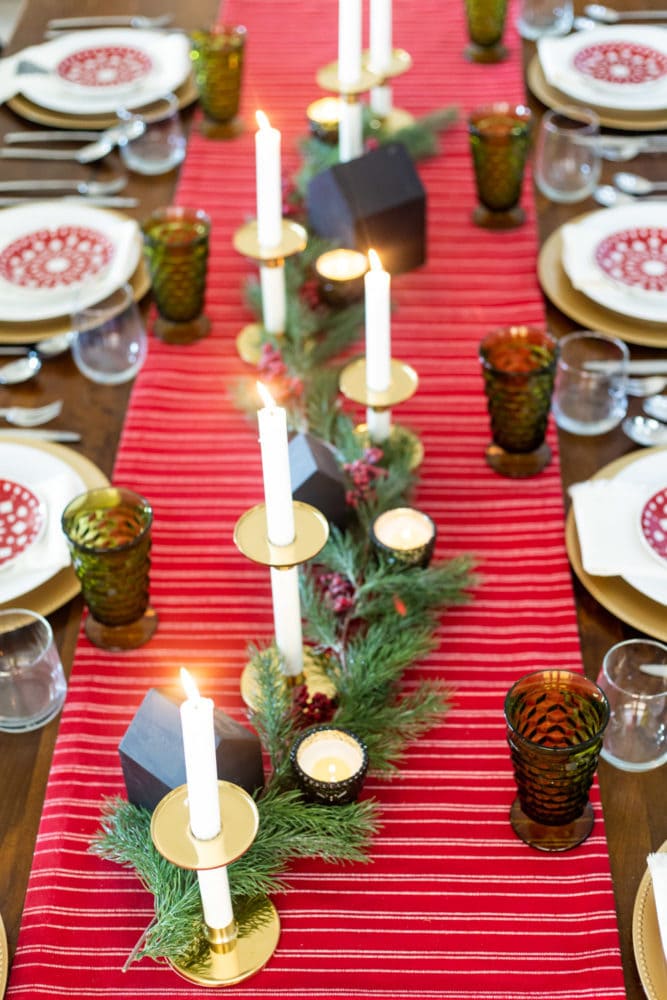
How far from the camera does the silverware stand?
246 centimetres

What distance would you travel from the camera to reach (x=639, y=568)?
1.35 metres

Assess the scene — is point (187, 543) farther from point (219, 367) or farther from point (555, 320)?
point (555, 320)

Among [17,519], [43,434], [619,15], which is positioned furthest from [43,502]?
[619,15]

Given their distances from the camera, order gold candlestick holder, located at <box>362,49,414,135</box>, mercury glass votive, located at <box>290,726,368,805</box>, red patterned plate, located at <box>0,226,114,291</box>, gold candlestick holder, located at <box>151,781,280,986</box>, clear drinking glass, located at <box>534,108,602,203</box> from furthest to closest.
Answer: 1. gold candlestick holder, located at <box>362,49,414,135</box>
2. clear drinking glass, located at <box>534,108,602,203</box>
3. red patterned plate, located at <box>0,226,114,291</box>
4. mercury glass votive, located at <box>290,726,368,805</box>
5. gold candlestick holder, located at <box>151,781,280,986</box>

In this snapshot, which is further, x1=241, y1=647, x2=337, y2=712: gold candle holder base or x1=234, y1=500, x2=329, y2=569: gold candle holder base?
x1=241, y1=647, x2=337, y2=712: gold candle holder base

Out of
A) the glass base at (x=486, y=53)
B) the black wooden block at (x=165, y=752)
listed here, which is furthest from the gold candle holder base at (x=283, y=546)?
the glass base at (x=486, y=53)

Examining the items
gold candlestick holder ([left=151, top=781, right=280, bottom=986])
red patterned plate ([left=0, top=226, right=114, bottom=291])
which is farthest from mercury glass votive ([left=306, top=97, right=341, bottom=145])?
gold candlestick holder ([left=151, top=781, right=280, bottom=986])

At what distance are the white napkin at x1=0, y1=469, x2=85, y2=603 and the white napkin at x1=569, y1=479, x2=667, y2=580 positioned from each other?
558mm

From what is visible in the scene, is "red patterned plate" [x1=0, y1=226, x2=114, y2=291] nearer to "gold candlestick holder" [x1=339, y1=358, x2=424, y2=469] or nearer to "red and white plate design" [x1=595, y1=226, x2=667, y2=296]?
"gold candlestick holder" [x1=339, y1=358, x2=424, y2=469]

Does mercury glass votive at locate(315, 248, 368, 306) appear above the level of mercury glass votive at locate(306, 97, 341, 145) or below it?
below

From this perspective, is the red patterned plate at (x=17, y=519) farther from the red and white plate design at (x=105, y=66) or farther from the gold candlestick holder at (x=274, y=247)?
the red and white plate design at (x=105, y=66)

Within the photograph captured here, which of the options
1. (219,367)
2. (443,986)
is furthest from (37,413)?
(443,986)

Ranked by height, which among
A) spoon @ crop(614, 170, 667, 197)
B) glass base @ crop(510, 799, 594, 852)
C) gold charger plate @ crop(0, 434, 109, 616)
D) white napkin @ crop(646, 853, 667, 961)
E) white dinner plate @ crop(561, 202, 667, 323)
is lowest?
glass base @ crop(510, 799, 594, 852)

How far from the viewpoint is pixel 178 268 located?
1744 mm
